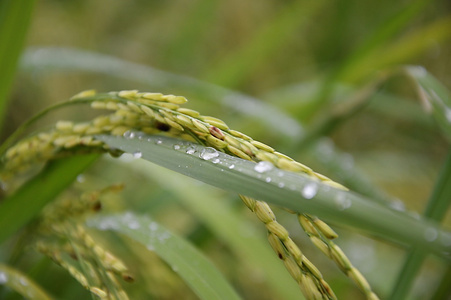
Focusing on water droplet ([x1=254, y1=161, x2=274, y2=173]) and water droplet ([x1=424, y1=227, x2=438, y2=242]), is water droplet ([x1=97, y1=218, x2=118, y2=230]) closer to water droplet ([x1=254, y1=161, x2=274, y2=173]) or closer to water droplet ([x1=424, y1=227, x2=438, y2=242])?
water droplet ([x1=254, y1=161, x2=274, y2=173])

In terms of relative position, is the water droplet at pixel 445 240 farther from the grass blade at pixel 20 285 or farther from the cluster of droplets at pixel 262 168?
the grass blade at pixel 20 285

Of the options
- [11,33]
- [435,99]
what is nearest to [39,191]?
[11,33]

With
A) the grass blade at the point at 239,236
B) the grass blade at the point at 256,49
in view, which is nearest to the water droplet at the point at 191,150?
the grass blade at the point at 239,236

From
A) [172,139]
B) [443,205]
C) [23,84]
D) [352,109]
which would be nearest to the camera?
[172,139]

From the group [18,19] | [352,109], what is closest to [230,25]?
[352,109]

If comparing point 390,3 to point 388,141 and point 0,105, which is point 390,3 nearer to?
point 388,141

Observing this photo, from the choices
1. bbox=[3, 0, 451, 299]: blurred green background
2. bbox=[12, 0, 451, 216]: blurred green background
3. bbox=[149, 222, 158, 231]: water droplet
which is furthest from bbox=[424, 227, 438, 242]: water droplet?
bbox=[12, 0, 451, 216]: blurred green background
